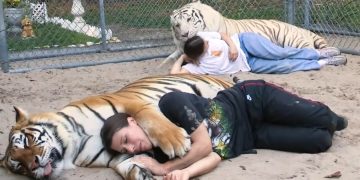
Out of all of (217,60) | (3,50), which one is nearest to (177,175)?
(217,60)

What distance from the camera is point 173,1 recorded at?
327 inches

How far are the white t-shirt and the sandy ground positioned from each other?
0.11m

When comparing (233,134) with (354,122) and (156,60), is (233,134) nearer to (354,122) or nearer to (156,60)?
(354,122)

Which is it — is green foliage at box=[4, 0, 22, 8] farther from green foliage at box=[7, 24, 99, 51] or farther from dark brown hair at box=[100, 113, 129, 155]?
dark brown hair at box=[100, 113, 129, 155]

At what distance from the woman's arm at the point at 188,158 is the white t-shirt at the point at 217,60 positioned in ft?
7.34

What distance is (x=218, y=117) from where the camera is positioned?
10.4 feet

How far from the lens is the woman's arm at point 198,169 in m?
2.80

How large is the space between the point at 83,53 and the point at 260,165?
4045mm

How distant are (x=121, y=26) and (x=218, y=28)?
2.43 metres

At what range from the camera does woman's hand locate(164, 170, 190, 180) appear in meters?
2.79

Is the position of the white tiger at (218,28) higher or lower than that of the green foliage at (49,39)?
higher

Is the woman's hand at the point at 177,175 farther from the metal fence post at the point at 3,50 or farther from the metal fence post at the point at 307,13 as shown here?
the metal fence post at the point at 307,13

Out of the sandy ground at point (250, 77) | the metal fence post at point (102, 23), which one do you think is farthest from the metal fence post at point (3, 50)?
the metal fence post at point (102, 23)

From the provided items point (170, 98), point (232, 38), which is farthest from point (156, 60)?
point (170, 98)
